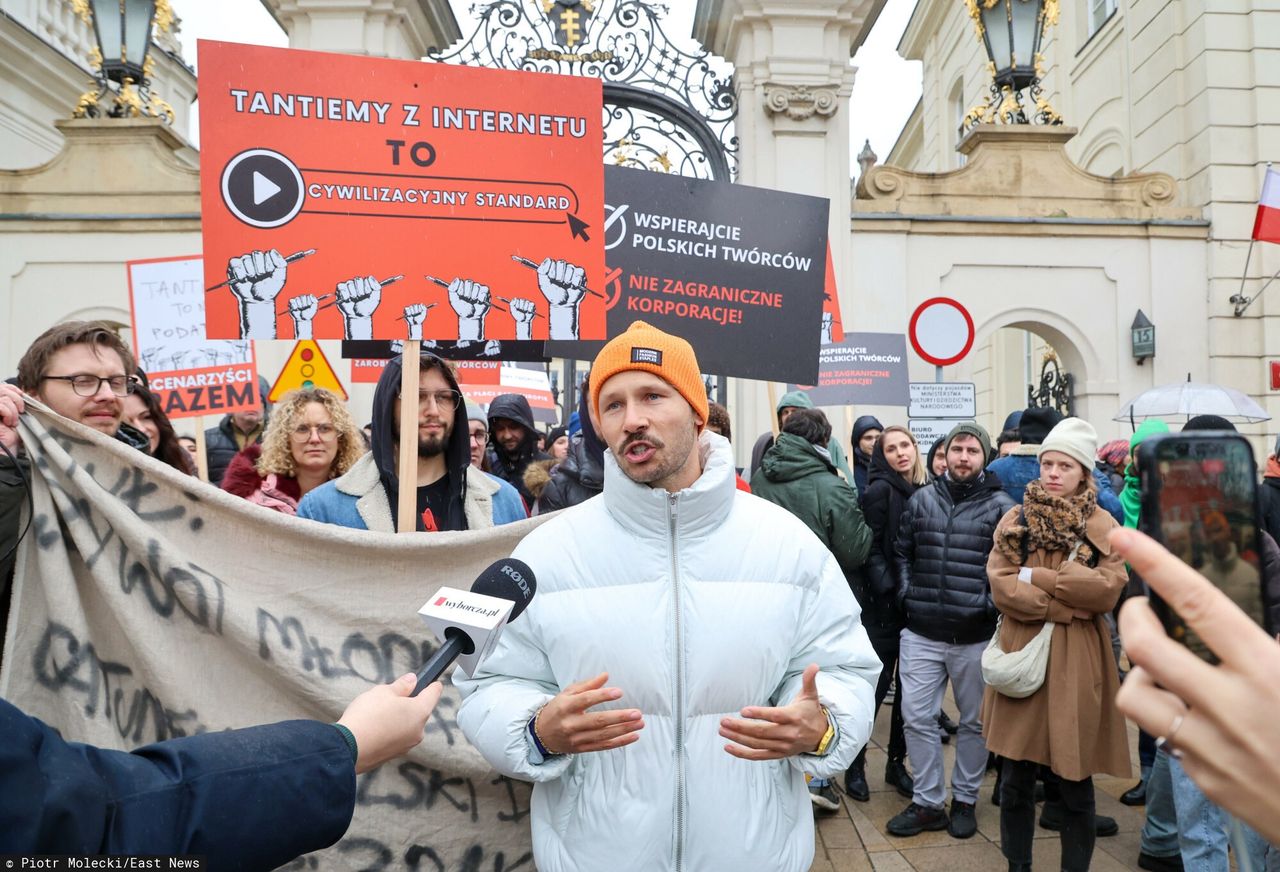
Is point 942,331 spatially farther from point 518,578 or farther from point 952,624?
point 518,578

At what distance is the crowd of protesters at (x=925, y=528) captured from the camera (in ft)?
9.88

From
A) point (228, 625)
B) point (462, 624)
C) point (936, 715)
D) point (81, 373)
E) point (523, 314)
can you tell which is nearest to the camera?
point (462, 624)

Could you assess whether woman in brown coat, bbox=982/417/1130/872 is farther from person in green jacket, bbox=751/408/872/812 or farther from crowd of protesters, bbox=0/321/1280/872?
person in green jacket, bbox=751/408/872/812

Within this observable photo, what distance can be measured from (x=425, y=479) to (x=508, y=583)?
5.65 ft

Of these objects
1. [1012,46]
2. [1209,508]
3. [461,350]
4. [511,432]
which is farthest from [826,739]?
[1012,46]

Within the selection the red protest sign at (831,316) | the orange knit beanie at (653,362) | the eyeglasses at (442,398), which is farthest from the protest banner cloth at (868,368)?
the orange knit beanie at (653,362)

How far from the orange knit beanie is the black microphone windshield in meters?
0.73

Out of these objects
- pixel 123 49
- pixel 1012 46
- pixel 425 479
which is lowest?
pixel 425 479

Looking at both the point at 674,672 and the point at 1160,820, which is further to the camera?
the point at 1160,820

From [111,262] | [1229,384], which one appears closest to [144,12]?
[111,262]

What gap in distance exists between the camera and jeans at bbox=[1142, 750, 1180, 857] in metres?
3.91

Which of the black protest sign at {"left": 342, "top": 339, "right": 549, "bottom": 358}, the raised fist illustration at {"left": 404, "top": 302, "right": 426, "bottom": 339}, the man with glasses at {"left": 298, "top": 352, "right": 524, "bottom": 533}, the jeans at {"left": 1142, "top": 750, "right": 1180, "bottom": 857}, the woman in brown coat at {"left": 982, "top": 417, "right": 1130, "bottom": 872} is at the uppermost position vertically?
the raised fist illustration at {"left": 404, "top": 302, "right": 426, "bottom": 339}

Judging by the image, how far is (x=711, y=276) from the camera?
437 centimetres

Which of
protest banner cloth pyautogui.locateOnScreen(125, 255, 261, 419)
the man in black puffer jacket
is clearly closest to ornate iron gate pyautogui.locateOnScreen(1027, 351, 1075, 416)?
the man in black puffer jacket
